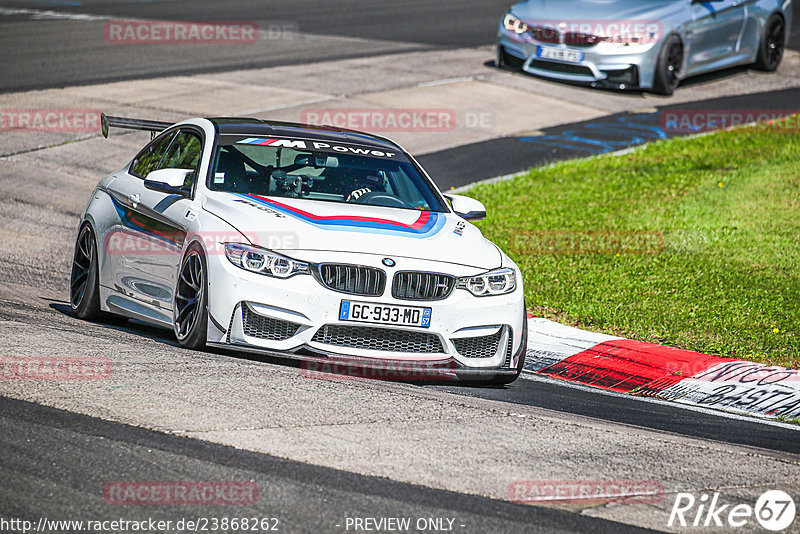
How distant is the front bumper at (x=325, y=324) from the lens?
6961 mm

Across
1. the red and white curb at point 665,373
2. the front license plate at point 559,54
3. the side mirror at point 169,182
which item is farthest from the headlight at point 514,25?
the side mirror at point 169,182

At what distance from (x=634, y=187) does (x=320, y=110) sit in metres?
5.08

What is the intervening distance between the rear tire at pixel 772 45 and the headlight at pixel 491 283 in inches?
615

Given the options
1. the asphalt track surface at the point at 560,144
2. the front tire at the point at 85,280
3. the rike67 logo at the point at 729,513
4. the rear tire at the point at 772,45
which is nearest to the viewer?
the rike67 logo at the point at 729,513

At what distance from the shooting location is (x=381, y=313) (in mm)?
7020

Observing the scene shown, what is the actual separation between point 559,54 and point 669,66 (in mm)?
1859

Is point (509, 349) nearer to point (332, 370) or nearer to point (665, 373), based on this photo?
point (332, 370)

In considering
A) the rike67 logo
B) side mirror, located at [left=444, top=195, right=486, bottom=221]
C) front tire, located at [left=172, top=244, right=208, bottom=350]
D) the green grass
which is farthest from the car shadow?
the green grass

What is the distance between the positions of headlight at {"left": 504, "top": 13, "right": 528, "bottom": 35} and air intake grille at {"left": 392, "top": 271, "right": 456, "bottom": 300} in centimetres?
1287

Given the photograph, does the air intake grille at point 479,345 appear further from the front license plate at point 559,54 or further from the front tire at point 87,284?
the front license plate at point 559,54

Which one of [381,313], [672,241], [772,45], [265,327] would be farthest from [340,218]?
[772,45]

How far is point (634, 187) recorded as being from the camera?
47.7 feet

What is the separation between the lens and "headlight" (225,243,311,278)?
276 inches

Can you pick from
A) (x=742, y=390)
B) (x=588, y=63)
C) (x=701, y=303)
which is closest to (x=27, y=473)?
(x=742, y=390)
